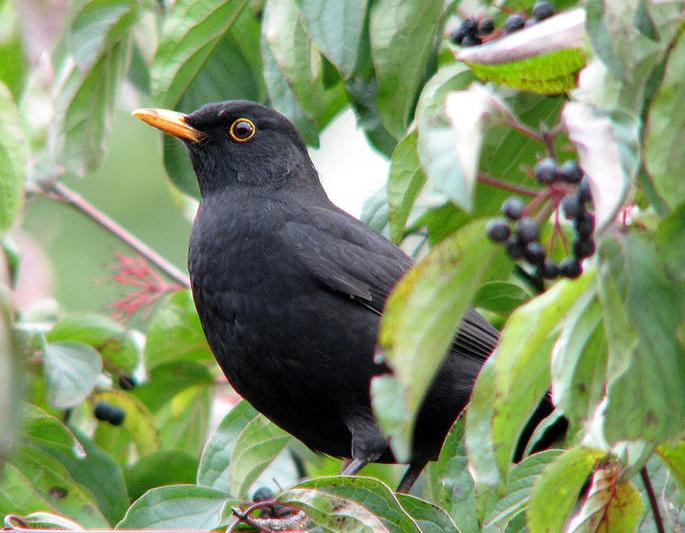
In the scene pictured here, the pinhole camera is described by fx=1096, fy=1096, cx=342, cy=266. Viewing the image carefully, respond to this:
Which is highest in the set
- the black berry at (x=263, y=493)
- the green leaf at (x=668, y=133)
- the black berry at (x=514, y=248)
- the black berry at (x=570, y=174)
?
the green leaf at (x=668, y=133)

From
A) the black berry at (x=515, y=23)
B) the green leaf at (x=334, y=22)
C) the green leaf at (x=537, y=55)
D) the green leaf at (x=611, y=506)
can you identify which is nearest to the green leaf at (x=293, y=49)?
the green leaf at (x=334, y=22)

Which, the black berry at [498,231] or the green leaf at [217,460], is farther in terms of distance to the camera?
the green leaf at [217,460]

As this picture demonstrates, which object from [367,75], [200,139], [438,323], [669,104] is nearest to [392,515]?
[438,323]

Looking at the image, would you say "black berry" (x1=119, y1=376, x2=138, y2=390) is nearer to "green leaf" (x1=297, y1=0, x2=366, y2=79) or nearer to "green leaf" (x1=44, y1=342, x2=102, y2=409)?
"green leaf" (x1=44, y1=342, x2=102, y2=409)

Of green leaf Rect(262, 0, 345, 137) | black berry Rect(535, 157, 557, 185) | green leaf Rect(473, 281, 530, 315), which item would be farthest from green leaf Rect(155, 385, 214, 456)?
black berry Rect(535, 157, 557, 185)

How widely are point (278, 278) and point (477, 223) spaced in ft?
7.33

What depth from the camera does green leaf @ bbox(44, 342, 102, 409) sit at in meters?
3.75

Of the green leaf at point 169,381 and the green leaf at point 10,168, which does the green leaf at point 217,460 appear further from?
the green leaf at point 10,168

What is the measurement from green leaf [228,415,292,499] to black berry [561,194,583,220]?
1900 millimetres

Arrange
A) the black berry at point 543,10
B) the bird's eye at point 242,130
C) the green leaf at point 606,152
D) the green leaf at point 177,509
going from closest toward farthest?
the green leaf at point 606,152 → the black berry at point 543,10 → the green leaf at point 177,509 → the bird's eye at point 242,130

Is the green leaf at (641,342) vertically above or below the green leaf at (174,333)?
above

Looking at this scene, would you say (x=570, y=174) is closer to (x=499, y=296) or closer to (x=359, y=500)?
(x=359, y=500)

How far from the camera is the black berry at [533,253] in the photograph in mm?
1996

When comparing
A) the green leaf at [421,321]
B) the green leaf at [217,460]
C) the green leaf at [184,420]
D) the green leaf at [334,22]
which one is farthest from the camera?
the green leaf at [184,420]
